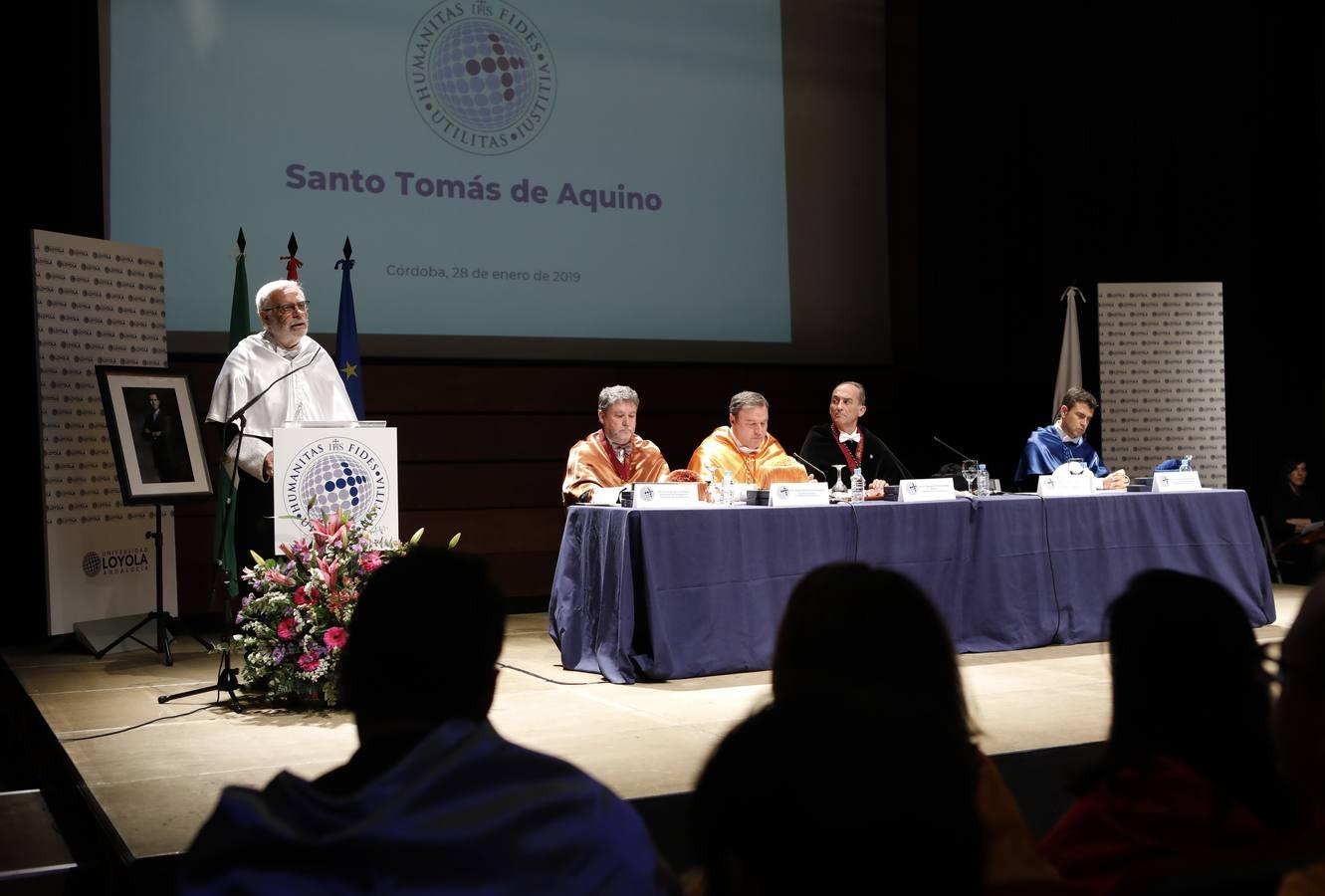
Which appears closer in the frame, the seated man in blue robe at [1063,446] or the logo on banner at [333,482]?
the logo on banner at [333,482]

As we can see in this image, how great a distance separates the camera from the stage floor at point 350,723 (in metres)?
3.28

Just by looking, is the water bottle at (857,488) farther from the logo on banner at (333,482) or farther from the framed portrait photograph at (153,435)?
the framed portrait photograph at (153,435)

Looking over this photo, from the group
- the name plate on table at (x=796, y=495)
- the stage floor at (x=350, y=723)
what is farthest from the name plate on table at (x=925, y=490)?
the stage floor at (x=350, y=723)

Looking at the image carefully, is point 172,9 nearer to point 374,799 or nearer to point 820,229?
point 820,229

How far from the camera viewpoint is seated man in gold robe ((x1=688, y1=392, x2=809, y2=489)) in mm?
5750

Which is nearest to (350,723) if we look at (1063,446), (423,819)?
(423,819)

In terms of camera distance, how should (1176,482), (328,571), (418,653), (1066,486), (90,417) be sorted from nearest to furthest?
(418,653), (328,571), (90,417), (1066,486), (1176,482)

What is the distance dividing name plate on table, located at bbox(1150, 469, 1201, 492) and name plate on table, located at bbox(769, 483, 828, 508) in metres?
1.81

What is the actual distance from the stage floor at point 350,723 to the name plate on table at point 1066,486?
0.70 metres

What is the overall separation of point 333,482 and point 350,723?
0.90 m

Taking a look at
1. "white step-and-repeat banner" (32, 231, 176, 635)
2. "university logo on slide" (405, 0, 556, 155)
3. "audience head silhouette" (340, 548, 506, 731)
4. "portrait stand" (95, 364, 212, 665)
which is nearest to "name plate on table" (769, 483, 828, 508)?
"portrait stand" (95, 364, 212, 665)

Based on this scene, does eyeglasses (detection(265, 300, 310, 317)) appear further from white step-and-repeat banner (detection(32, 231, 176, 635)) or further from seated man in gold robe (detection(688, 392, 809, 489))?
seated man in gold robe (detection(688, 392, 809, 489))

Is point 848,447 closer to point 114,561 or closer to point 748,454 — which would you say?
point 748,454

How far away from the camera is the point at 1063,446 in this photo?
668cm
